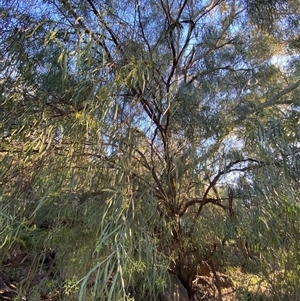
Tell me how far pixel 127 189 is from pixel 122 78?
1.78 ft

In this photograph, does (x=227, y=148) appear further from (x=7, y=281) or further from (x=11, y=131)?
(x=7, y=281)

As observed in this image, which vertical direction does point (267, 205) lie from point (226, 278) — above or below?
above

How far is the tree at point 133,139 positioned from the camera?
1473 mm

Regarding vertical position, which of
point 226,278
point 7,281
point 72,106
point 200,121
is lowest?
point 7,281

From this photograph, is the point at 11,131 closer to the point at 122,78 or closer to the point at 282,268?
the point at 122,78

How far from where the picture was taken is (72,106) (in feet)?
5.44

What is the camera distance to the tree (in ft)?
4.83

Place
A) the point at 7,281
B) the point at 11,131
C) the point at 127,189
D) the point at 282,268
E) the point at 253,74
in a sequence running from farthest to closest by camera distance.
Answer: the point at 253,74, the point at 7,281, the point at 282,268, the point at 11,131, the point at 127,189

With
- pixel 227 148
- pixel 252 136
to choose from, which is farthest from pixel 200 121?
pixel 252 136

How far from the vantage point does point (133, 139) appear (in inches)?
68.4

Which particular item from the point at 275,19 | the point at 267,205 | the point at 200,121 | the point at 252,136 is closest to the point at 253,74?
the point at 275,19

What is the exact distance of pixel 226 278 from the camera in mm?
2410

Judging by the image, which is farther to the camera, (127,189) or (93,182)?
(93,182)

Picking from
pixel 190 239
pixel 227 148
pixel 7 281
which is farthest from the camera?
pixel 7 281
